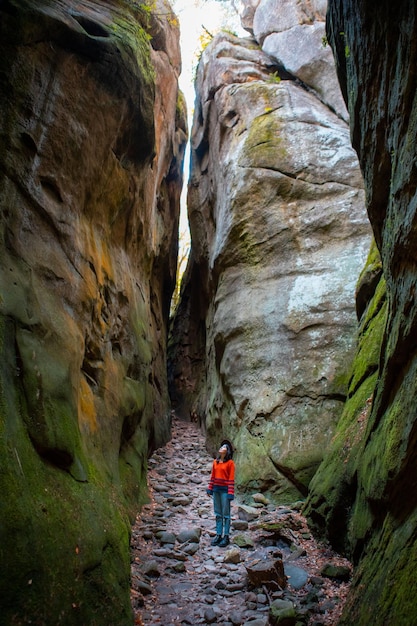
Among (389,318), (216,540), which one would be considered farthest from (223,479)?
(389,318)

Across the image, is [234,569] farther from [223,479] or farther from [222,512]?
[223,479]

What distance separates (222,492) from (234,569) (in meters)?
1.47

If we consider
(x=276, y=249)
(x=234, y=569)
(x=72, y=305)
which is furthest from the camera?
(x=276, y=249)

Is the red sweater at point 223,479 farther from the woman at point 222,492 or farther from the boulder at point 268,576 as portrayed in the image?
the boulder at point 268,576

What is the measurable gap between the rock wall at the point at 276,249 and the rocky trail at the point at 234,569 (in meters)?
1.85

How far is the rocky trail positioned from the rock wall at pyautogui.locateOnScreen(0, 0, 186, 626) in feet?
1.82

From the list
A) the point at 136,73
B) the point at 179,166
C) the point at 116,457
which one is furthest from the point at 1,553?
the point at 179,166

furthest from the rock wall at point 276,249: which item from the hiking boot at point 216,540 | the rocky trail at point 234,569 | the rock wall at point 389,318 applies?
the rock wall at point 389,318

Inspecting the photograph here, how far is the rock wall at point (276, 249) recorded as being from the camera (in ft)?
34.4

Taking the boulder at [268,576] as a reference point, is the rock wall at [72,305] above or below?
above

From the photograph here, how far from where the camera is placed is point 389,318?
5160 millimetres

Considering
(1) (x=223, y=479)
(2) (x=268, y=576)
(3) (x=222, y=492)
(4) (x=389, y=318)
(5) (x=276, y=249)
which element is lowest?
(2) (x=268, y=576)

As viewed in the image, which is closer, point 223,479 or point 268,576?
point 268,576

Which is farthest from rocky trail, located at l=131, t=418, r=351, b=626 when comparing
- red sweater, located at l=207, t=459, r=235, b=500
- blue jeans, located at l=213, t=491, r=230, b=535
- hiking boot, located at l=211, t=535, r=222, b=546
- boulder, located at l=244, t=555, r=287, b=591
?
red sweater, located at l=207, t=459, r=235, b=500
